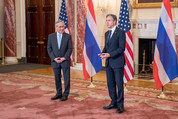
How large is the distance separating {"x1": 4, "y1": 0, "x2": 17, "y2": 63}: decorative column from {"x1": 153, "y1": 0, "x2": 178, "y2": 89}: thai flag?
7863 millimetres

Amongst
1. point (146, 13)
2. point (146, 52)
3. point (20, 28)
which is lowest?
point (146, 52)

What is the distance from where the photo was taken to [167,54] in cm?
553

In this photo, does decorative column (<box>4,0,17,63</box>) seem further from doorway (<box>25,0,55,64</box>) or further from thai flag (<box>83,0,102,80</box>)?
thai flag (<box>83,0,102,80</box>)

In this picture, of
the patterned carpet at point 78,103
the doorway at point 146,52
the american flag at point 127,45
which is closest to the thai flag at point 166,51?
the patterned carpet at point 78,103

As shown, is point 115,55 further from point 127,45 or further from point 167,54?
point 127,45

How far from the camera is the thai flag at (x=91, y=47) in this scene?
257 inches

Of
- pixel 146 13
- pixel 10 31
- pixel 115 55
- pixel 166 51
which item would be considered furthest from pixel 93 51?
pixel 10 31

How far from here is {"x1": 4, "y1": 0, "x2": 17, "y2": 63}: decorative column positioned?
38.3ft

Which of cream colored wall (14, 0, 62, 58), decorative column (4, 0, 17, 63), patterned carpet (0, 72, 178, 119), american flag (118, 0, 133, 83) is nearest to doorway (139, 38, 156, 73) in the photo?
patterned carpet (0, 72, 178, 119)

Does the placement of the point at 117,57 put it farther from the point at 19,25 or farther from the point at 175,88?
the point at 19,25

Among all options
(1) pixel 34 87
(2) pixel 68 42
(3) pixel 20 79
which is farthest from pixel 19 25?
(2) pixel 68 42

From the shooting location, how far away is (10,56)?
11.9 metres

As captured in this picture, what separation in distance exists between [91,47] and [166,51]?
1882 mm

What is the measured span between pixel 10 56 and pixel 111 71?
8.43 metres
